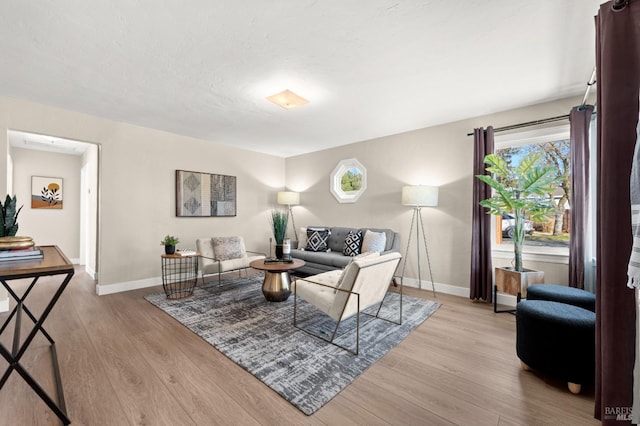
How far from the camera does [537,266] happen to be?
11.0 feet

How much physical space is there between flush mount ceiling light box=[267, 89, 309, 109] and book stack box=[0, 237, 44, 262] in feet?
7.99

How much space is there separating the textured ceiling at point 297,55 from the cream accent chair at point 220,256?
6.59 feet

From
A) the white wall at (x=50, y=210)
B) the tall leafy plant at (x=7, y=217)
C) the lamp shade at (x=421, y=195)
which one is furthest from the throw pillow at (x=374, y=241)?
the white wall at (x=50, y=210)

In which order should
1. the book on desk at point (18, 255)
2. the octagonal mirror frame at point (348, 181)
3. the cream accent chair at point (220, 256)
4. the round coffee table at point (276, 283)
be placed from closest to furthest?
the book on desk at point (18, 255) → the round coffee table at point (276, 283) → the cream accent chair at point (220, 256) → the octagonal mirror frame at point (348, 181)

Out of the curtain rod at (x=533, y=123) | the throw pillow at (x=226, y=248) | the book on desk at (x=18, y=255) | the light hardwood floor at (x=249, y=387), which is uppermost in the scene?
the curtain rod at (x=533, y=123)

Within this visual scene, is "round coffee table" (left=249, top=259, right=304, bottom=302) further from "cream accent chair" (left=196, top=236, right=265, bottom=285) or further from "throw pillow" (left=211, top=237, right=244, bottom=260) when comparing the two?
"throw pillow" (left=211, top=237, right=244, bottom=260)

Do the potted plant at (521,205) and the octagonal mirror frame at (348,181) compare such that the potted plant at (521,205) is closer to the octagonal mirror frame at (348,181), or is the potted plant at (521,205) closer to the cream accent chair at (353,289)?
the cream accent chair at (353,289)

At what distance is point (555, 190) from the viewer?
3201 millimetres

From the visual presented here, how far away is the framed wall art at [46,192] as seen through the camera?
5.52m

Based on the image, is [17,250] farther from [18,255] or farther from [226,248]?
[226,248]

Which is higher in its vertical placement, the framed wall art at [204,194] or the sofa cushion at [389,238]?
the framed wall art at [204,194]

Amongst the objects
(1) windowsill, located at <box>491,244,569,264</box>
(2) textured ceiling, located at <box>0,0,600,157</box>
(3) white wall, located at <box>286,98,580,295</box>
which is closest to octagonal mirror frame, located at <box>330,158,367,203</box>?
(3) white wall, located at <box>286,98,580,295</box>

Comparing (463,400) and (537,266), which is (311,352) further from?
(537,266)

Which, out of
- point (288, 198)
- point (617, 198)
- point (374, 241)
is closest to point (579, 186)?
point (617, 198)
